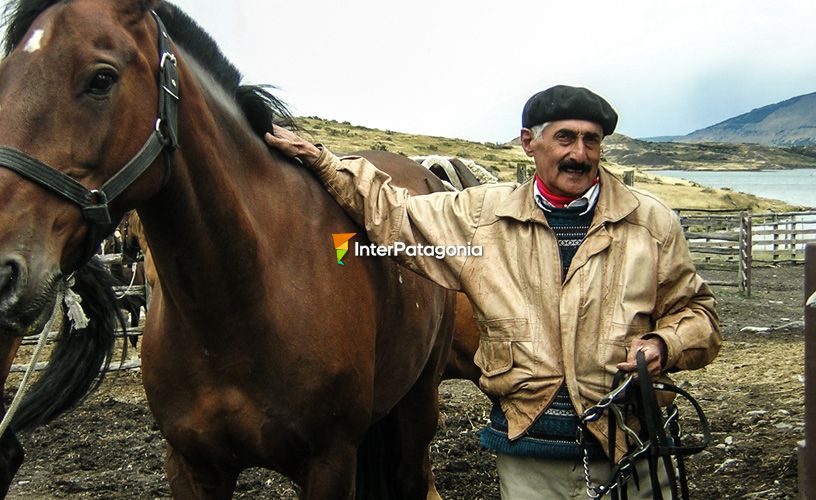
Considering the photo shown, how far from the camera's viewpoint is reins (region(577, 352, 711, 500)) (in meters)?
2.38

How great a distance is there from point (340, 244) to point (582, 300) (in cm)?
88

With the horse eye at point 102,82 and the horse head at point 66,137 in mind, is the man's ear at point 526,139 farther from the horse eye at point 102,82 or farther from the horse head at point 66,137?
the horse eye at point 102,82

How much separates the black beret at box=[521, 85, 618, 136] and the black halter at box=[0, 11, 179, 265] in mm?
1145

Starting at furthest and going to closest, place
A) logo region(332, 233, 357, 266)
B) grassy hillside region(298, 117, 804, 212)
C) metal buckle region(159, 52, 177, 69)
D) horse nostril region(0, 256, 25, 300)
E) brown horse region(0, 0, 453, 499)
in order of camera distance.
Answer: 1. grassy hillside region(298, 117, 804, 212)
2. logo region(332, 233, 357, 266)
3. metal buckle region(159, 52, 177, 69)
4. brown horse region(0, 0, 453, 499)
5. horse nostril region(0, 256, 25, 300)

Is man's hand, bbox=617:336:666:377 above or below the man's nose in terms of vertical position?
below

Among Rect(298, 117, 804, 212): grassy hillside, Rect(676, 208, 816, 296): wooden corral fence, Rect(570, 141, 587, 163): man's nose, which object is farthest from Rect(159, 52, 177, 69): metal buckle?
Rect(298, 117, 804, 212): grassy hillside

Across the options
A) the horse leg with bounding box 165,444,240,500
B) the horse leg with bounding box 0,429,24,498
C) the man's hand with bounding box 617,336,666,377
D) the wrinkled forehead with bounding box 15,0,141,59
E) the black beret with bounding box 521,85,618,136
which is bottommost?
the horse leg with bounding box 0,429,24,498

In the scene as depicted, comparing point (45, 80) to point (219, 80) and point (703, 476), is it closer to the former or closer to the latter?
point (219, 80)

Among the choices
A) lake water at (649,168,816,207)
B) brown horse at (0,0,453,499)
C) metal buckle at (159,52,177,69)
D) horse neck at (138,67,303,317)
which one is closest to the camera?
brown horse at (0,0,453,499)

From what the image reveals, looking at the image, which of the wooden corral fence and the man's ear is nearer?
the man's ear

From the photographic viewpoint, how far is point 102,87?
6.54ft

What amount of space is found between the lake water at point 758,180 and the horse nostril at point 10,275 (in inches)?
2762

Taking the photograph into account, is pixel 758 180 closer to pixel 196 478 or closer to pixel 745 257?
pixel 745 257

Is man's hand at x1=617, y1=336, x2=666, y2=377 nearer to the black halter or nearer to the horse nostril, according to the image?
the black halter
